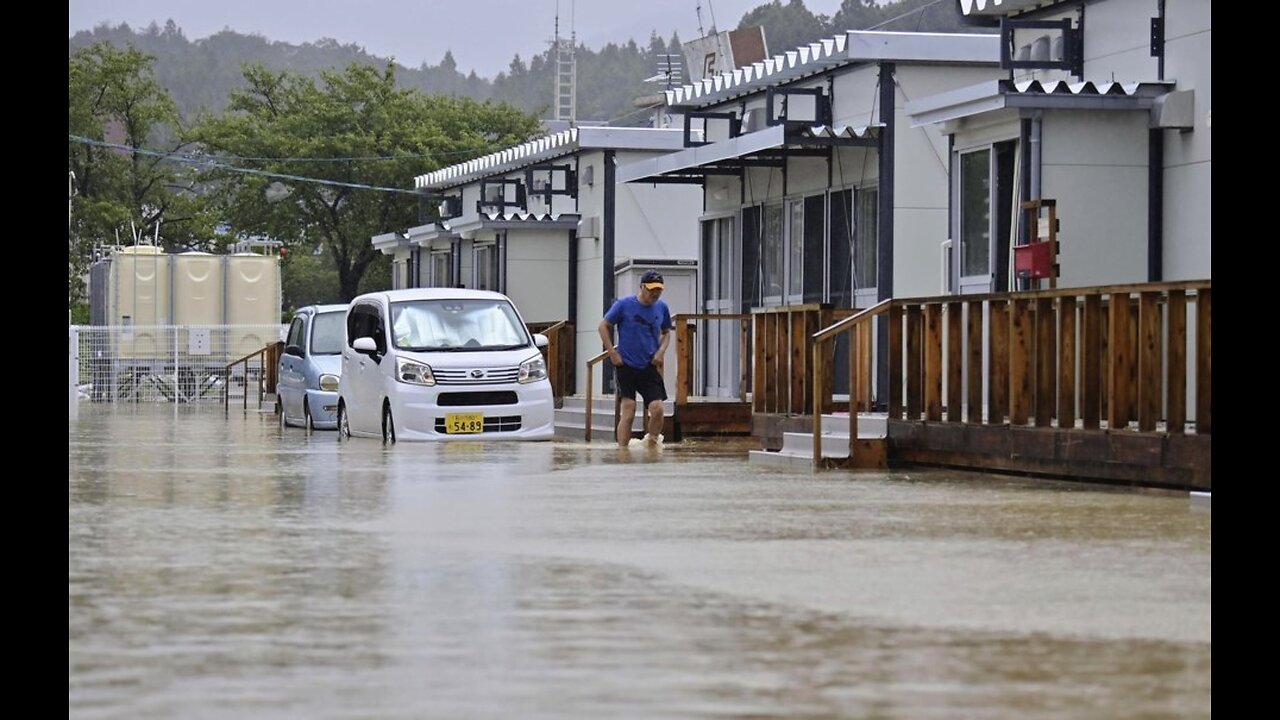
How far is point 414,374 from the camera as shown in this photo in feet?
75.7

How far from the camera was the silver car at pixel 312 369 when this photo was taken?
28469mm

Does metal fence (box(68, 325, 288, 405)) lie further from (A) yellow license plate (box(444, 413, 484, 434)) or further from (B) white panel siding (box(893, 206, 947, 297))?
(B) white panel siding (box(893, 206, 947, 297))

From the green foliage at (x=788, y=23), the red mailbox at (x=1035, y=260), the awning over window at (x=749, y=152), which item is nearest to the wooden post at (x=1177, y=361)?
the red mailbox at (x=1035, y=260)

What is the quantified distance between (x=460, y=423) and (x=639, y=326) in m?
2.26

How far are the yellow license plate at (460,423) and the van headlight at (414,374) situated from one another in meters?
0.43

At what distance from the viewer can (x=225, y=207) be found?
7269cm

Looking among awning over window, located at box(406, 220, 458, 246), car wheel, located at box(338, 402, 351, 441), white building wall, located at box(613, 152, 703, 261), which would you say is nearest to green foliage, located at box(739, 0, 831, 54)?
awning over window, located at box(406, 220, 458, 246)

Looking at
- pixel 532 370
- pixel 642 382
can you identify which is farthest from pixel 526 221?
pixel 642 382

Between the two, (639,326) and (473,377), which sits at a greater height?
(639,326)

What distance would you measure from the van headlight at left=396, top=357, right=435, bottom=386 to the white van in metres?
0.01

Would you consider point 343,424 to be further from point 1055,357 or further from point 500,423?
point 1055,357
